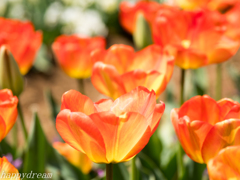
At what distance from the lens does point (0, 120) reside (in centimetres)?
53

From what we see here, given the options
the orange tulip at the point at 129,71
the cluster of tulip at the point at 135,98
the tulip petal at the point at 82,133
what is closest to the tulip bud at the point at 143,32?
the cluster of tulip at the point at 135,98

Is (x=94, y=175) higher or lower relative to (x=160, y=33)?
lower

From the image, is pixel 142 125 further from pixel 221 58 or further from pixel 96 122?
pixel 221 58

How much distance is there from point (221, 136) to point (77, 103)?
0.74ft

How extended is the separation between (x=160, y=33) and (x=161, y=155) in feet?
1.55

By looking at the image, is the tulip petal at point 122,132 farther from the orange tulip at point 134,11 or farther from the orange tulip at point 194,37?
the orange tulip at point 134,11

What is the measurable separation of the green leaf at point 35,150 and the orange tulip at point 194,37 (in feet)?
1.18

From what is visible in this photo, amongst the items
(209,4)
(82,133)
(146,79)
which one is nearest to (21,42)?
(146,79)

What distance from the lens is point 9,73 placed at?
0.79 m

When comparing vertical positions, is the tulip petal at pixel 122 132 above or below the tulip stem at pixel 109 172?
above

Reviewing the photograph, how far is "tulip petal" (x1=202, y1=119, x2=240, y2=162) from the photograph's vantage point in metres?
0.49

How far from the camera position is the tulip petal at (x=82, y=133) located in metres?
0.46

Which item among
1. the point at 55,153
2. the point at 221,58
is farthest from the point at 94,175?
the point at 221,58

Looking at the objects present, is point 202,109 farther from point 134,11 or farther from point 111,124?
point 134,11
